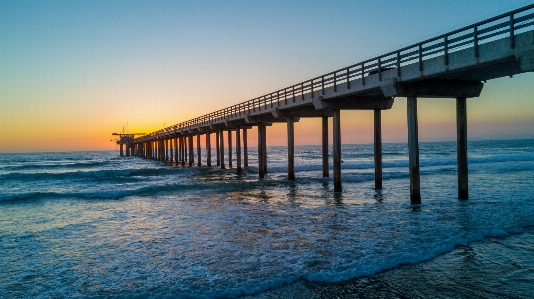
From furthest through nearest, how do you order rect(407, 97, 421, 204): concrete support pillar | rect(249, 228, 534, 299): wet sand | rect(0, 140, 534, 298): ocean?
rect(407, 97, 421, 204): concrete support pillar
rect(0, 140, 534, 298): ocean
rect(249, 228, 534, 299): wet sand

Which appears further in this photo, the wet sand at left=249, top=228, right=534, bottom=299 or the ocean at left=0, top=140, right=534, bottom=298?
the ocean at left=0, top=140, right=534, bottom=298

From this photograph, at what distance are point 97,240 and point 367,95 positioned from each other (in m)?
12.9

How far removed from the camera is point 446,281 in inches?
258

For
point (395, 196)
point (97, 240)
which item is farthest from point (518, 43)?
point (97, 240)

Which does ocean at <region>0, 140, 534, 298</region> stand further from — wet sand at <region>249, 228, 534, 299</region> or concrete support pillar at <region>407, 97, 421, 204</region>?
concrete support pillar at <region>407, 97, 421, 204</region>

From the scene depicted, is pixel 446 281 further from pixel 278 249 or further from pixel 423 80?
pixel 423 80

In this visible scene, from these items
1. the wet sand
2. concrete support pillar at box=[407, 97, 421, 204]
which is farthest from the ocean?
concrete support pillar at box=[407, 97, 421, 204]

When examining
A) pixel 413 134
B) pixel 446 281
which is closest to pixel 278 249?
pixel 446 281

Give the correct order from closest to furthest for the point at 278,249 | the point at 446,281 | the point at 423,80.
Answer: the point at 446,281 → the point at 278,249 → the point at 423,80

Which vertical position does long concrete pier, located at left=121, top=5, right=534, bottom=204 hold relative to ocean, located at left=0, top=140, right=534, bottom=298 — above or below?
above

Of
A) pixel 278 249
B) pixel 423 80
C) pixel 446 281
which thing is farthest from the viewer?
pixel 423 80

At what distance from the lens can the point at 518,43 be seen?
30.0ft

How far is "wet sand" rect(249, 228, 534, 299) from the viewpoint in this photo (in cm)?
606

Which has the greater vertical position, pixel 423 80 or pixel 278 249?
pixel 423 80
